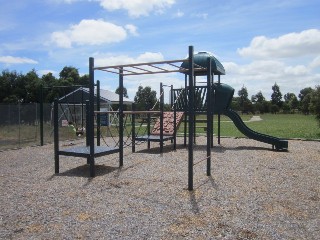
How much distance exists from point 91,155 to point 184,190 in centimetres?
249

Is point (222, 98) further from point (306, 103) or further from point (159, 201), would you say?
point (306, 103)

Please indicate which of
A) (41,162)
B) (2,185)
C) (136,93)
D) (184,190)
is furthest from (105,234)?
(136,93)

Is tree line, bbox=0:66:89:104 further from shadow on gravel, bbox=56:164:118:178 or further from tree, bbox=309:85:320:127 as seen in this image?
shadow on gravel, bbox=56:164:118:178

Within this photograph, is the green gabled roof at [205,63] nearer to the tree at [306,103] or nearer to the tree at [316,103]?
the tree at [316,103]

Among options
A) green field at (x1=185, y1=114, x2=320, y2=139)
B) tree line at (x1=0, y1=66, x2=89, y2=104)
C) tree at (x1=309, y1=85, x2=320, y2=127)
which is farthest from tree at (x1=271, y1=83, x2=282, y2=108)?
tree at (x1=309, y1=85, x2=320, y2=127)

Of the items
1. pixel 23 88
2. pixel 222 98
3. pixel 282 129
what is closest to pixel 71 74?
pixel 23 88

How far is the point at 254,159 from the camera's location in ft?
31.9

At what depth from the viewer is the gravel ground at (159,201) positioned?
4.11 metres

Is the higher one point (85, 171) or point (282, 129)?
point (282, 129)

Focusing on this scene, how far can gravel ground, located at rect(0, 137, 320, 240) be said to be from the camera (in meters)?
4.11

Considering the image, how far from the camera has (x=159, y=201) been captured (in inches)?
211

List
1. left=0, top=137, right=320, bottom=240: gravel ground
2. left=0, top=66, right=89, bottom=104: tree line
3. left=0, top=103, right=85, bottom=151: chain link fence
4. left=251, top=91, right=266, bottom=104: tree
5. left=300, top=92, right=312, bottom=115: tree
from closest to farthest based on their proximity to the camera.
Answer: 1. left=0, top=137, right=320, bottom=240: gravel ground
2. left=0, top=103, right=85, bottom=151: chain link fence
3. left=300, top=92, right=312, bottom=115: tree
4. left=0, top=66, right=89, bottom=104: tree line
5. left=251, top=91, right=266, bottom=104: tree

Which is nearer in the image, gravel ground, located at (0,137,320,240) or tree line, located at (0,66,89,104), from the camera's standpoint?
gravel ground, located at (0,137,320,240)

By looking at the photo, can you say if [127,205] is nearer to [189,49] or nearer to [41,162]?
[189,49]
